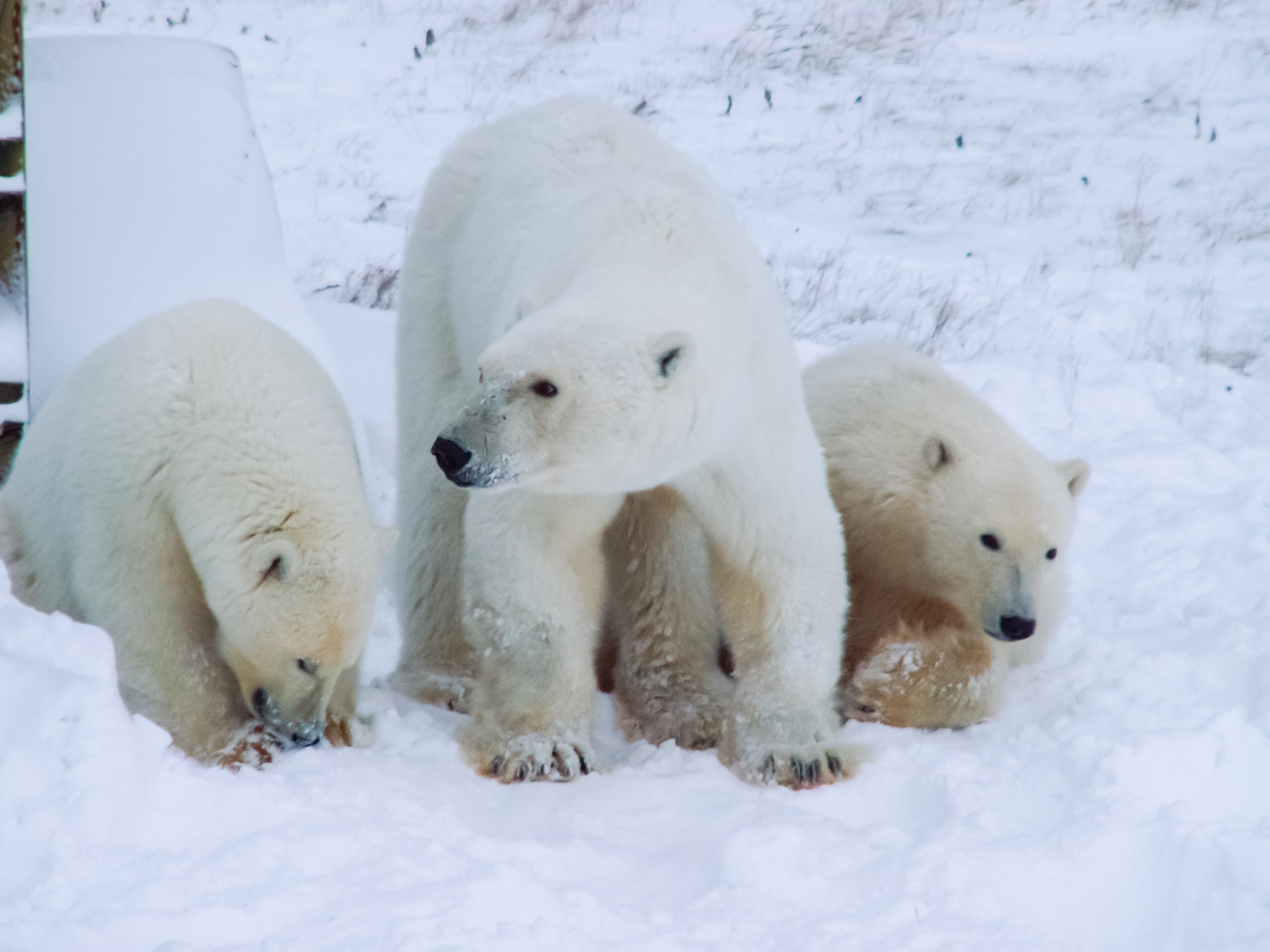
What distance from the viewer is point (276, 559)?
10.6 ft

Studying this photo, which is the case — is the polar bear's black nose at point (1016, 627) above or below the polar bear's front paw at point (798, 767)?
above

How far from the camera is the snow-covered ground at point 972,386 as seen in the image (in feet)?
8.54

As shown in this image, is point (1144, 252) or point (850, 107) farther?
point (850, 107)

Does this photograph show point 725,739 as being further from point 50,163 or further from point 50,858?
point 50,163

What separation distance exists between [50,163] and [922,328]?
15.3 ft

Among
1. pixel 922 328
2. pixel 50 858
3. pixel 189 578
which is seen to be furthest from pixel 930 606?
pixel 922 328

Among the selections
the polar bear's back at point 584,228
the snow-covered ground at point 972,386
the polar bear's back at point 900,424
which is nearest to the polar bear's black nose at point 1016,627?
the snow-covered ground at point 972,386

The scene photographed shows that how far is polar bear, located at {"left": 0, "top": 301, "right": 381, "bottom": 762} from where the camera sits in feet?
10.8

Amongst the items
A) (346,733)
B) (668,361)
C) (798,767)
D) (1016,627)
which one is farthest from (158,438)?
(1016,627)

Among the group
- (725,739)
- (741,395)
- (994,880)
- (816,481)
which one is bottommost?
(725,739)

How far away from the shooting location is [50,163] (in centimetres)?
509

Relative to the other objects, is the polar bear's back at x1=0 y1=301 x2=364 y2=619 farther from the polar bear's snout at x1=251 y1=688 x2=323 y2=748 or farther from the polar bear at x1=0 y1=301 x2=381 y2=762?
the polar bear's snout at x1=251 y1=688 x2=323 y2=748

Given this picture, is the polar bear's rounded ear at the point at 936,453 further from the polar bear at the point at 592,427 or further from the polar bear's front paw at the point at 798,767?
the polar bear's front paw at the point at 798,767

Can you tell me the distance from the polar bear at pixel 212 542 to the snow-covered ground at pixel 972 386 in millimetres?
306
